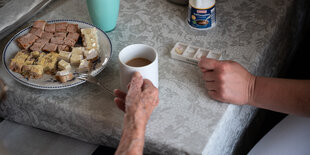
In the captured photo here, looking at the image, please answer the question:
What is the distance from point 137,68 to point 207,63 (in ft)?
0.62

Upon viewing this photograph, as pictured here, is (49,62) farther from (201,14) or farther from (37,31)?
(201,14)

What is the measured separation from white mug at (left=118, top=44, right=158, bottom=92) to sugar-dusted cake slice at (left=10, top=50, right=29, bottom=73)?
0.93 ft

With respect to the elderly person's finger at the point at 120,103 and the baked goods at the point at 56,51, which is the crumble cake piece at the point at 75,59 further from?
the elderly person's finger at the point at 120,103

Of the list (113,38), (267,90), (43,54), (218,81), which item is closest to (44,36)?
(43,54)

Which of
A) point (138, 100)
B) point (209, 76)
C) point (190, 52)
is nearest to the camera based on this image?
point (138, 100)

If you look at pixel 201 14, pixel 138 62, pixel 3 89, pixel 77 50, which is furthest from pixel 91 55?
pixel 201 14

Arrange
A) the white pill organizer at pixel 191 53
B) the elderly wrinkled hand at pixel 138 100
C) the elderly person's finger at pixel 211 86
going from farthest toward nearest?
the white pill organizer at pixel 191 53
the elderly person's finger at pixel 211 86
the elderly wrinkled hand at pixel 138 100

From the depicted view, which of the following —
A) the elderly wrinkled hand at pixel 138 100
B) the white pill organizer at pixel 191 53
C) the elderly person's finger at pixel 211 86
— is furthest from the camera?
the white pill organizer at pixel 191 53

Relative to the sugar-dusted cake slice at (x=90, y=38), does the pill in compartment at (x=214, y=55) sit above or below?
below

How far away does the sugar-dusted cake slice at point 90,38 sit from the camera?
0.87m

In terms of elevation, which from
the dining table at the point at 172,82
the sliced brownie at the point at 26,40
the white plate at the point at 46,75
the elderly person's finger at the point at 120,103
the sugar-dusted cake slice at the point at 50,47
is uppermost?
the sliced brownie at the point at 26,40

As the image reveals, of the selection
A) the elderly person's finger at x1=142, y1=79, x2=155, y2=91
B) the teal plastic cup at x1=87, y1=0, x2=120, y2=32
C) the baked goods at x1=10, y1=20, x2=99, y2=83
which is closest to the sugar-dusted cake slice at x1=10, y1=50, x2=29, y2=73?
the baked goods at x1=10, y1=20, x2=99, y2=83

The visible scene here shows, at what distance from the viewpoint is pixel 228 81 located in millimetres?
759

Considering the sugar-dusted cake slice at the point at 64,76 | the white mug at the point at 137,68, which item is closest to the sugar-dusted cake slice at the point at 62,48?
the sugar-dusted cake slice at the point at 64,76
